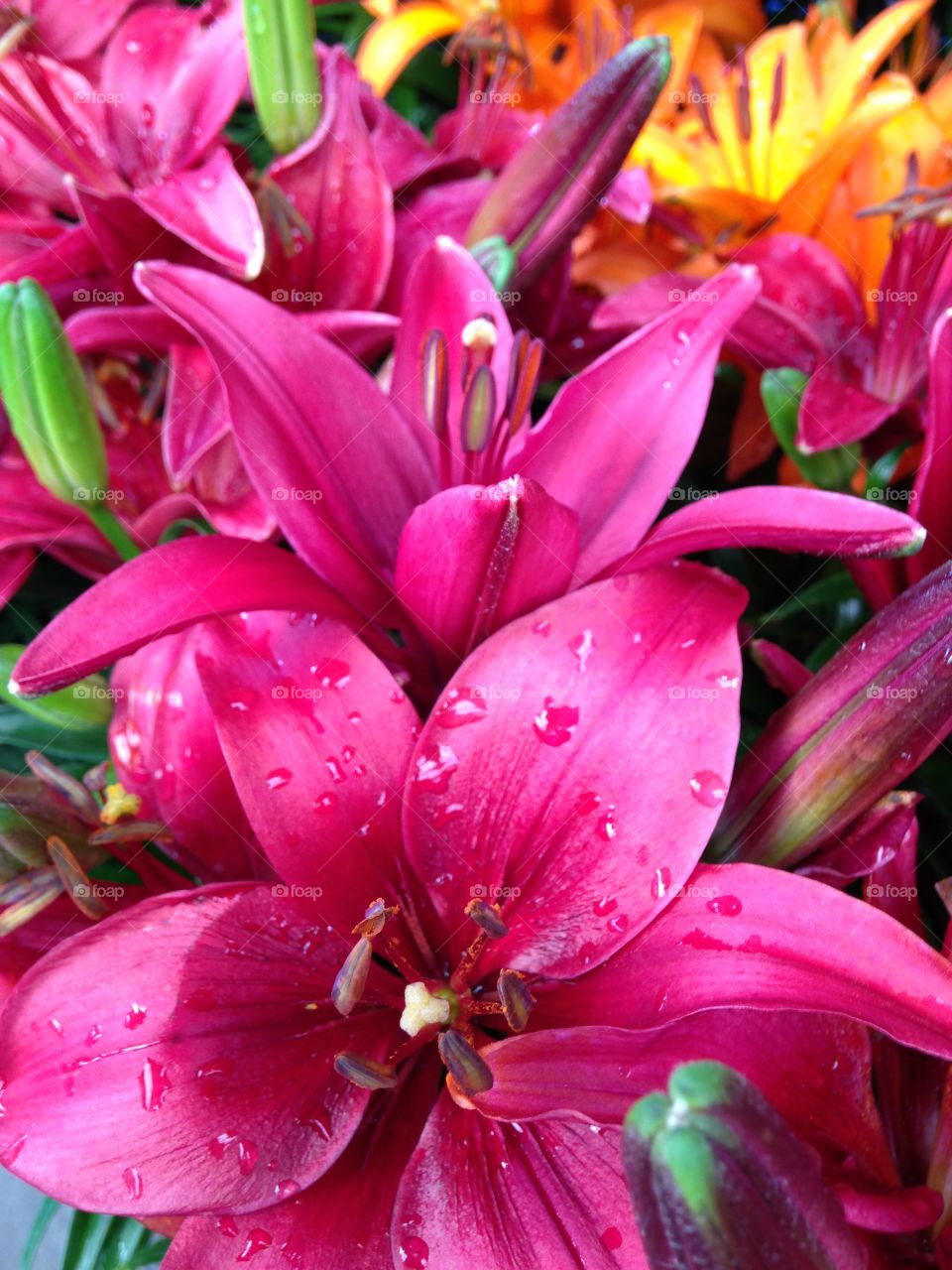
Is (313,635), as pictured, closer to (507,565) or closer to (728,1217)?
(507,565)

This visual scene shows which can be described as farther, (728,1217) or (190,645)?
(190,645)

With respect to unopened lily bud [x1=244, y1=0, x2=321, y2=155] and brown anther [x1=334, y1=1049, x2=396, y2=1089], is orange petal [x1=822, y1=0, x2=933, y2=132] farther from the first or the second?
brown anther [x1=334, y1=1049, x2=396, y2=1089]

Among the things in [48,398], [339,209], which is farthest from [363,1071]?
[339,209]

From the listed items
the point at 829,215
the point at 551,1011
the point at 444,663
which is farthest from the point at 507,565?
the point at 829,215

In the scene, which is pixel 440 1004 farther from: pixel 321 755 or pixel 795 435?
pixel 795 435

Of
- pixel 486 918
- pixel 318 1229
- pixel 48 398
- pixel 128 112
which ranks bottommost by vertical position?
pixel 318 1229

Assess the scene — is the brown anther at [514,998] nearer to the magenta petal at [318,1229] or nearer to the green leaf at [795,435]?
the magenta petal at [318,1229]
